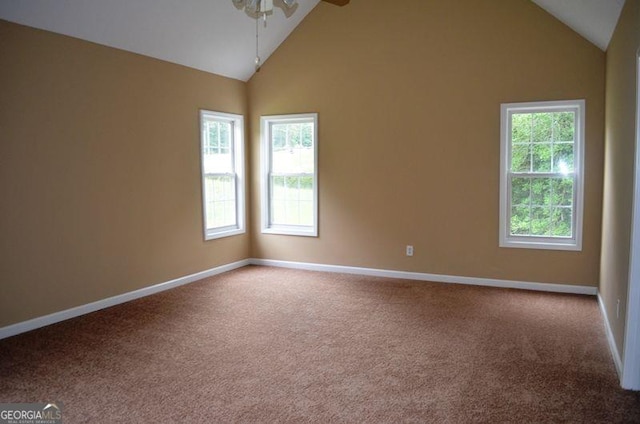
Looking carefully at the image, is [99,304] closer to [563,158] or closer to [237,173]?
[237,173]

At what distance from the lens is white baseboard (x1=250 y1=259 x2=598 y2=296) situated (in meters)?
4.91

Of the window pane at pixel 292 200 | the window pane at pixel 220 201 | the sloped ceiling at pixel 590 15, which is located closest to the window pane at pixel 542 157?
the sloped ceiling at pixel 590 15

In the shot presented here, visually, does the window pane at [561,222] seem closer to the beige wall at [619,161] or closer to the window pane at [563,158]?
the window pane at [563,158]

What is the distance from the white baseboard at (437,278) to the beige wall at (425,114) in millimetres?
67

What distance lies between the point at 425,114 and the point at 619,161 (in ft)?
7.31

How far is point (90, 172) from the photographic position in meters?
4.29

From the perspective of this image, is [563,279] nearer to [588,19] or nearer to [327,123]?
[588,19]

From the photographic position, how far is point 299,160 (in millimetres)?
6145

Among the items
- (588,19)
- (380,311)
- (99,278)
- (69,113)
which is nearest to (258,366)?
(380,311)

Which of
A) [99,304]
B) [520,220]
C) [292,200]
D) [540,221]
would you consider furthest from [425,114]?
[99,304]

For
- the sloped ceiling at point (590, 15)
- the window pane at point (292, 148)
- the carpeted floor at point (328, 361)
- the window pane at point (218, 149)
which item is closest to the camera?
the carpeted floor at point (328, 361)

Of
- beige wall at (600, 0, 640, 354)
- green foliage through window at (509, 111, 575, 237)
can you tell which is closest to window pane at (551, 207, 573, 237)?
green foliage through window at (509, 111, 575, 237)

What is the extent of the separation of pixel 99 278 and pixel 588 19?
16.2 ft

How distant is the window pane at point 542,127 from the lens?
4898 mm
